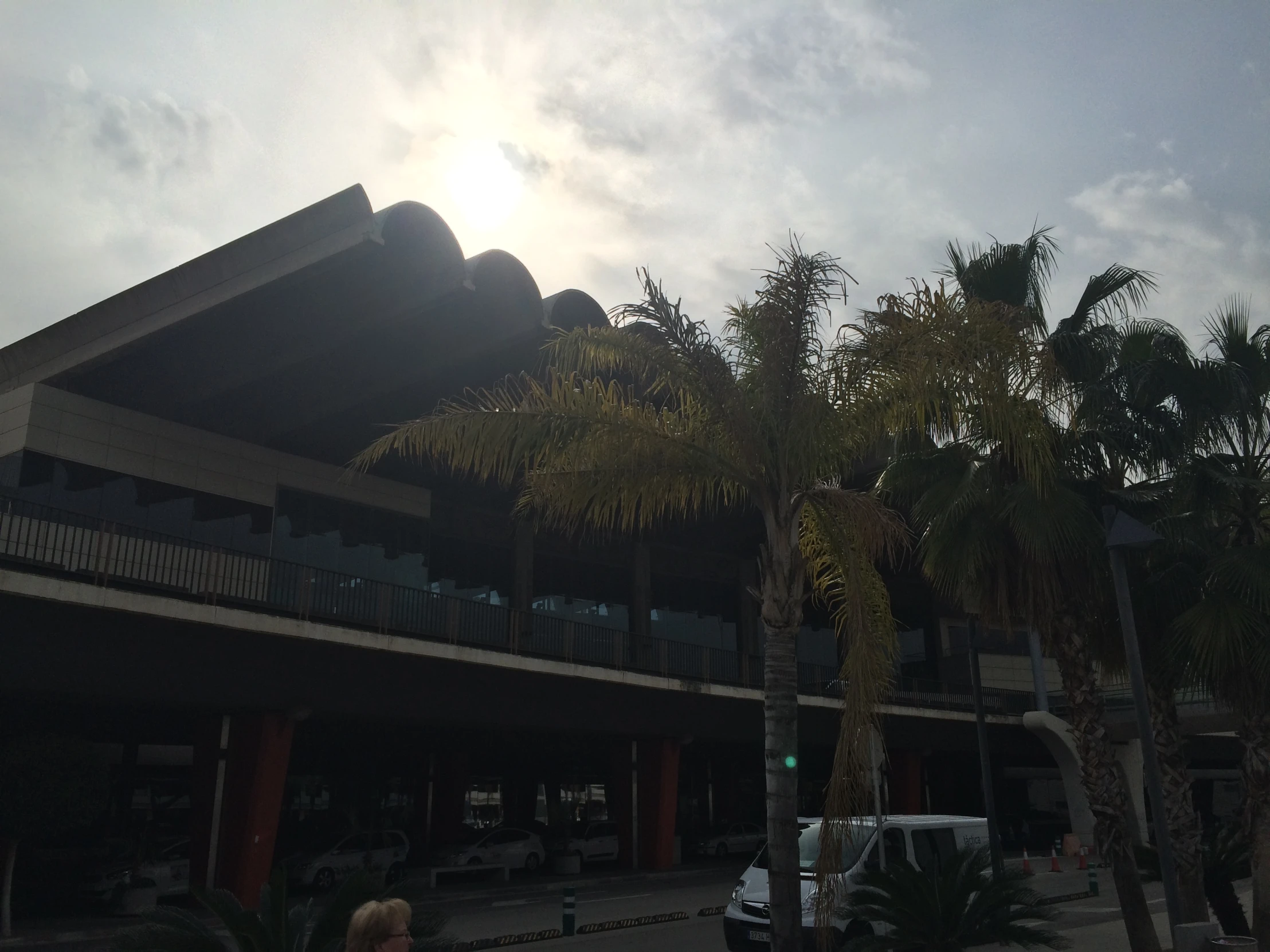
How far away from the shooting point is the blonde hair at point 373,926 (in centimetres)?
437

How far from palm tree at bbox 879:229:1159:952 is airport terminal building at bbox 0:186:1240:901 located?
1558 mm

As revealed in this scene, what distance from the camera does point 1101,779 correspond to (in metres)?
13.1

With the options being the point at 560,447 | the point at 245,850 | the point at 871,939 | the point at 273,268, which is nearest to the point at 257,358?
the point at 273,268

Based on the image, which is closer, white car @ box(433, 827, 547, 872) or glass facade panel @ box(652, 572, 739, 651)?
white car @ box(433, 827, 547, 872)

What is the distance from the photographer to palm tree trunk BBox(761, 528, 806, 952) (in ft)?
32.4

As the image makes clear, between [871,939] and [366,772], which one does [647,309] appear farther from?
[366,772]

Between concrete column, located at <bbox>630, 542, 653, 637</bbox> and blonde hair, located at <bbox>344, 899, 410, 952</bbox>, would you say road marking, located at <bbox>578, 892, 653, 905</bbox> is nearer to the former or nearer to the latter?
concrete column, located at <bbox>630, 542, 653, 637</bbox>

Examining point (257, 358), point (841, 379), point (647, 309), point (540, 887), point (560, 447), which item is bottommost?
point (540, 887)

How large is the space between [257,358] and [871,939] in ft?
52.7

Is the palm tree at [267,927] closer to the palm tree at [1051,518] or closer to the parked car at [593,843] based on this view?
the palm tree at [1051,518]

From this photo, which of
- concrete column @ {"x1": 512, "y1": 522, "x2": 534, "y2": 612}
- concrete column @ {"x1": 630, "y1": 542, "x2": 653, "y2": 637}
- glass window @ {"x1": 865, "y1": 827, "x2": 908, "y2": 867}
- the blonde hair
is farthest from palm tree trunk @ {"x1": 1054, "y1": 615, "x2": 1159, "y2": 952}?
concrete column @ {"x1": 630, "y1": 542, "x2": 653, "y2": 637}

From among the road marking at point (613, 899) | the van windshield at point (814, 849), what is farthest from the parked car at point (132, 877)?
the van windshield at point (814, 849)

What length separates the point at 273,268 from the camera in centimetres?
1858

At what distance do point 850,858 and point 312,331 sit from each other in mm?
14107
